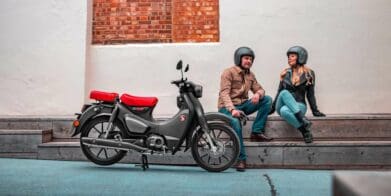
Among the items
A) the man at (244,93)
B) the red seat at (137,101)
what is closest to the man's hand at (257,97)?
the man at (244,93)

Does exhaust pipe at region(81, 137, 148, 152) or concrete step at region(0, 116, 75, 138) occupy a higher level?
concrete step at region(0, 116, 75, 138)

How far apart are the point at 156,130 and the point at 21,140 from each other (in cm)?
208

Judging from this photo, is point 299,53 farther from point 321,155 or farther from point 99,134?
point 99,134

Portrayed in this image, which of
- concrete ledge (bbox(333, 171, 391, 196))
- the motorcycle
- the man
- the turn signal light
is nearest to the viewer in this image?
concrete ledge (bbox(333, 171, 391, 196))

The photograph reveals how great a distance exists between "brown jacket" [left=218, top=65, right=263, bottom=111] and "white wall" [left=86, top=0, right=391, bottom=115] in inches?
67.4

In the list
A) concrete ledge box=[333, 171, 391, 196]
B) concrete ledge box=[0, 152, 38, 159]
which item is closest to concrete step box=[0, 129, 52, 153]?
concrete ledge box=[0, 152, 38, 159]

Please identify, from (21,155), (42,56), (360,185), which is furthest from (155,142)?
(360,185)

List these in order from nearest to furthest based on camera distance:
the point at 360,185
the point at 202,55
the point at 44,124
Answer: the point at 360,185, the point at 44,124, the point at 202,55

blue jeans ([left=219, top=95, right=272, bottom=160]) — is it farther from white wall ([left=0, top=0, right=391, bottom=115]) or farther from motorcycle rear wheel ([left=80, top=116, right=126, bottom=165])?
white wall ([left=0, top=0, right=391, bottom=115])

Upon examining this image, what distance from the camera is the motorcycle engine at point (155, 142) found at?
493 centimetres

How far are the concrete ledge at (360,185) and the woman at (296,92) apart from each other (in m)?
4.20

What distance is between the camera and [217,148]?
15.8 feet

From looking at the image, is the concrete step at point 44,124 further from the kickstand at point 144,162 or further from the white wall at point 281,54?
the kickstand at point 144,162

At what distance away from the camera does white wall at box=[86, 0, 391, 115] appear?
6.96 m
